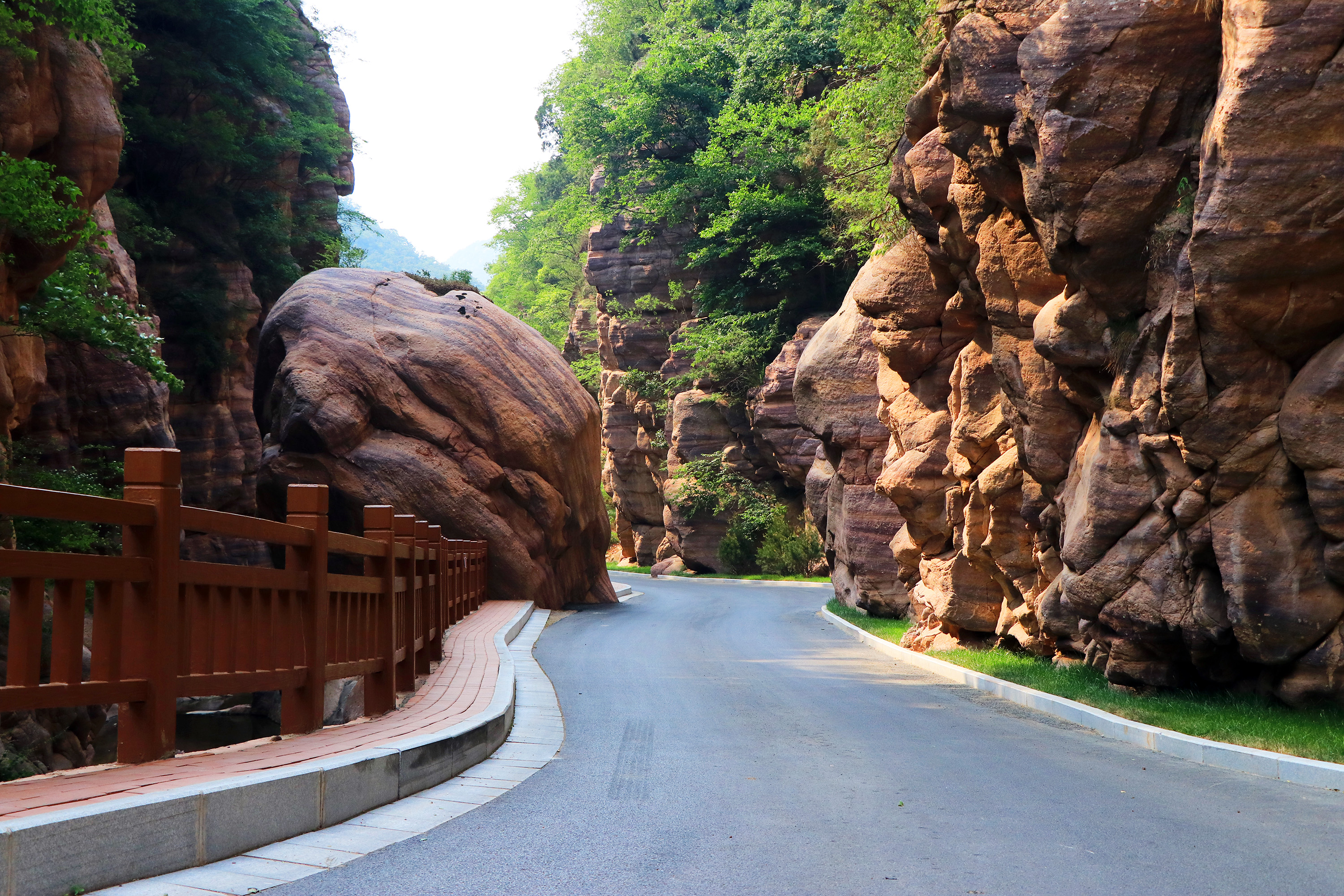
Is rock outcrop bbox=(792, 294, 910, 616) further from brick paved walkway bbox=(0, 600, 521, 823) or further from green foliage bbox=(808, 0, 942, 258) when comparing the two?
brick paved walkway bbox=(0, 600, 521, 823)

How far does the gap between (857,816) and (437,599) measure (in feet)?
25.6

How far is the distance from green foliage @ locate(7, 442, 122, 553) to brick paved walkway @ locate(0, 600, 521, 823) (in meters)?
7.44


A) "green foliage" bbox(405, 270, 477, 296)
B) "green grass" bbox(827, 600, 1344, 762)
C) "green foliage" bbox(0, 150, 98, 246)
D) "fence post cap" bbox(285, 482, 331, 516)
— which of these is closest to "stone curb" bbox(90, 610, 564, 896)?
"fence post cap" bbox(285, 482, 331, 516)

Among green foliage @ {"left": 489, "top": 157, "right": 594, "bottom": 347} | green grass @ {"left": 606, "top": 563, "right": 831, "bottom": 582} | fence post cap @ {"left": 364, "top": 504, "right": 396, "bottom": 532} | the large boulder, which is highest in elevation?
green foliage @ {"left": 489, "top": 157, "right": 594, "bottom": 347}

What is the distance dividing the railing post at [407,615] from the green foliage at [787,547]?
31.9 m

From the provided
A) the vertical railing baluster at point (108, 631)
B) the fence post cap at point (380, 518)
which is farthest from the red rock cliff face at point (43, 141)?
the vertical railing baluster at point (108, 631)

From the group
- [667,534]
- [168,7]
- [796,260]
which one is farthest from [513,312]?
[168,7]

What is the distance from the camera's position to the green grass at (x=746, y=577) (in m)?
39.9

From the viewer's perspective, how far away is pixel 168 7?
31797mm

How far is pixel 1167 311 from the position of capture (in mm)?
10086

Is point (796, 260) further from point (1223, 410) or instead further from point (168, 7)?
point (1223, 410)

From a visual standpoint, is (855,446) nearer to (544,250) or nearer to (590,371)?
(590,371)

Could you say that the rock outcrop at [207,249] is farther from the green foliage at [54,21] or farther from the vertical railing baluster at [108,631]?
the vertical railing baluster at [108,631]

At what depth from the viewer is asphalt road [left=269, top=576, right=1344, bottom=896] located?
15.1ft
